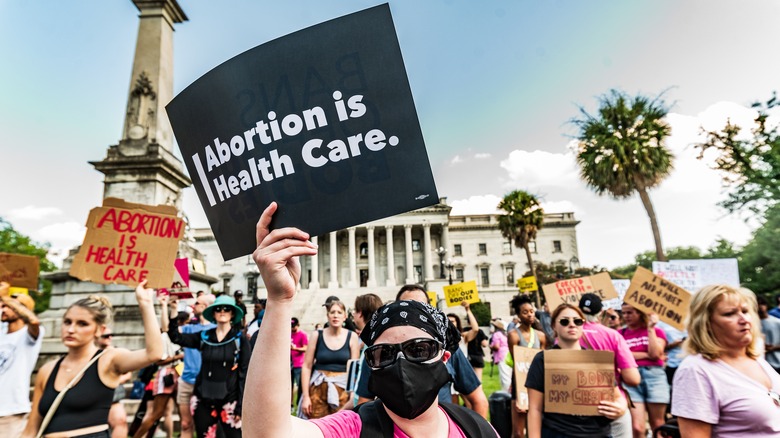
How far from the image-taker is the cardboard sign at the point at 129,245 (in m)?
3.62

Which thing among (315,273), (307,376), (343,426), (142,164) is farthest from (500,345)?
(315,273)

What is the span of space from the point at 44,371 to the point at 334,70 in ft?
10.6

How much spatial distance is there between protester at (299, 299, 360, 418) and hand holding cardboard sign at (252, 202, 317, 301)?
3693 mm

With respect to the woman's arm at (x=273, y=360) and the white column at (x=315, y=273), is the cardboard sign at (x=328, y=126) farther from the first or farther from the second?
the white column at (x=315, y=273)

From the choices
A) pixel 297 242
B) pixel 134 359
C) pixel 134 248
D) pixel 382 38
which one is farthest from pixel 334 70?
pixel 134 248

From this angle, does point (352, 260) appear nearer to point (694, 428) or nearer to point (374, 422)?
point (694, 428)

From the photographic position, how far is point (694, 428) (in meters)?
2.23

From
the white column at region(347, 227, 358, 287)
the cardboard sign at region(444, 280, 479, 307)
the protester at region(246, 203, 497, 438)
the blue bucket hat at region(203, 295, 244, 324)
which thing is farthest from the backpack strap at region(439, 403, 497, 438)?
the white column at region(347, 227, 358, 287)

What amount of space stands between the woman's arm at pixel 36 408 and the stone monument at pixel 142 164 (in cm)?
646

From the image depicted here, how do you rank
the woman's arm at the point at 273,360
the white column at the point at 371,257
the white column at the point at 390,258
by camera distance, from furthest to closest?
the white column at the point at 390,258, the white column at the point at 371,257, the woman's arm at the point at 273,360

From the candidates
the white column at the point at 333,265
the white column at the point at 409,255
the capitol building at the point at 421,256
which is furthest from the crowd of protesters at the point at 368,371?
the white column at the point at 409,255

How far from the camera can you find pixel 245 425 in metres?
1.22

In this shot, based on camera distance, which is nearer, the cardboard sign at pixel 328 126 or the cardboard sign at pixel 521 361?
the cardboard sign at pixel 328 126

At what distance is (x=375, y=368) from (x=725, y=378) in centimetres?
182
